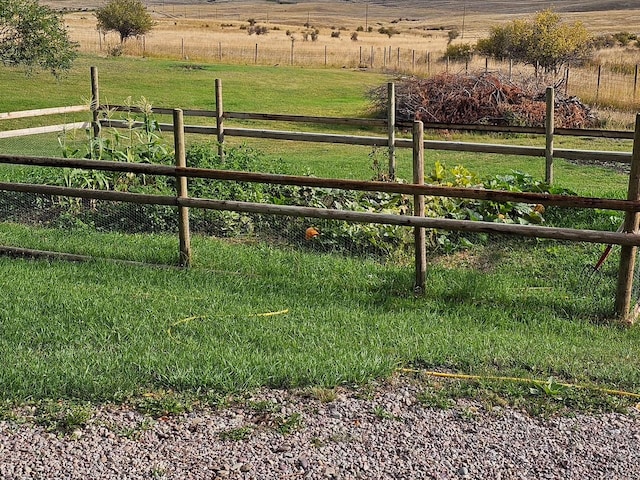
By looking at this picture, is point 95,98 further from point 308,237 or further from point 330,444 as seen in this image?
point 330,444

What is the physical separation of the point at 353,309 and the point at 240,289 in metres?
1.00

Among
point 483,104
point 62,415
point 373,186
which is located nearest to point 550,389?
point 373,186

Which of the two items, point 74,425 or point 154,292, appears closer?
point 74,425

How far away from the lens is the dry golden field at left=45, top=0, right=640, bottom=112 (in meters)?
38.4

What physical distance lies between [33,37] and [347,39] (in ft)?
203

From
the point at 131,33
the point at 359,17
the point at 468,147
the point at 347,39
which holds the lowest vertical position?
the point at 468,147

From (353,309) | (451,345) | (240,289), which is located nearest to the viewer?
(451,345)

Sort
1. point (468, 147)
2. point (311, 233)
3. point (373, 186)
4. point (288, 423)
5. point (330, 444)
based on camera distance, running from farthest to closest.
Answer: point (468, 147) → point (311, 233) → point (373, 186) → point (288, 423) → point (330, 444)

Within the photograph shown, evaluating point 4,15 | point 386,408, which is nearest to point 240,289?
point 386,408

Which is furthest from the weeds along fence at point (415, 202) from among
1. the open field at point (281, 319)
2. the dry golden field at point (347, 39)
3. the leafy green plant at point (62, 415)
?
the dry golden field at point (347, 39)

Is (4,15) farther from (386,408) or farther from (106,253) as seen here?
(386,408)

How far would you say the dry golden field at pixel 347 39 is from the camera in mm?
38438

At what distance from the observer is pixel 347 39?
262 feet

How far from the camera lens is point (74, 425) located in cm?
459
